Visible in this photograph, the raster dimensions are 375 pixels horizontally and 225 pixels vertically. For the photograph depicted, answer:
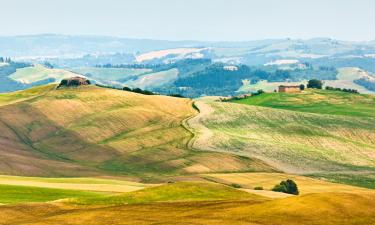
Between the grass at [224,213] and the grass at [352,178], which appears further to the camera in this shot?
the grass at [352,178]

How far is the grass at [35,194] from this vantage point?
10301 cm

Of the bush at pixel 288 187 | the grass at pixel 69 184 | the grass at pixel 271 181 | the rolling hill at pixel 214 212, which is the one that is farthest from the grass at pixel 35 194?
the grass at pixel 271 181

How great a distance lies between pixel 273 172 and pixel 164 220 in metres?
112

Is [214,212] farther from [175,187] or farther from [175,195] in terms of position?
[175,187]

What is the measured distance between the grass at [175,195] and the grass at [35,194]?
11.0 metres

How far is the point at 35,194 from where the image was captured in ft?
357

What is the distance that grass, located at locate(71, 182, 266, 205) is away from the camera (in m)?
92.9

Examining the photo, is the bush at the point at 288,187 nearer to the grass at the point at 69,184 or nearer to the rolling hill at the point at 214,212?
the grass at the point at 69,184

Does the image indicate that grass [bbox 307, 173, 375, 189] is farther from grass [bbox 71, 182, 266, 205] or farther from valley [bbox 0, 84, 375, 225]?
grass [bbox 71, 182, 266, 205]

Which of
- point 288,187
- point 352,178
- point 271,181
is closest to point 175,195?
point 288,187

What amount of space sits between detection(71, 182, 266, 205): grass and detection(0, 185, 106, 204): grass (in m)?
11.0

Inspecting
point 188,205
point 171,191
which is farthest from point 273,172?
point 188,205

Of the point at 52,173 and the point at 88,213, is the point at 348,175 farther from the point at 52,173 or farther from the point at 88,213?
the point at 88,213

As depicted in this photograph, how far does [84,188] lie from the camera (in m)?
121
